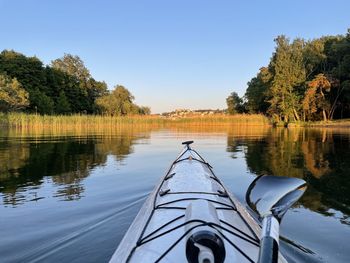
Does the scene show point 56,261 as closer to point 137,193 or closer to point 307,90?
point 137,193

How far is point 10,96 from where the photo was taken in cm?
4122

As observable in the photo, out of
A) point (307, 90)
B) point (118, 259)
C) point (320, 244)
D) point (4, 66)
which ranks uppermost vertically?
point (4, 66)

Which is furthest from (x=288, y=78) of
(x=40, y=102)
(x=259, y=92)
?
(x=40, y=102)

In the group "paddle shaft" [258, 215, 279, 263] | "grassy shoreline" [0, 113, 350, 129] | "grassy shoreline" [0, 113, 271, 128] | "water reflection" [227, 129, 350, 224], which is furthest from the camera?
"grassy shoreline" [0, 113, 350, 129]

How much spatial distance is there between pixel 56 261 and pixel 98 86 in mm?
73441

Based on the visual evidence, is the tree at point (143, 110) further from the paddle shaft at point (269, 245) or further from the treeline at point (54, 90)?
the paddle shaft at point (269, 245)

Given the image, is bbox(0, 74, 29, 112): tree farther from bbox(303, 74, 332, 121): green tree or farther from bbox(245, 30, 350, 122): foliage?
bbox(303, 74, 332, 121): green tree

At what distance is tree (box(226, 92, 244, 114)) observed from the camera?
62.9 metres

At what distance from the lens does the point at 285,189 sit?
2428mm

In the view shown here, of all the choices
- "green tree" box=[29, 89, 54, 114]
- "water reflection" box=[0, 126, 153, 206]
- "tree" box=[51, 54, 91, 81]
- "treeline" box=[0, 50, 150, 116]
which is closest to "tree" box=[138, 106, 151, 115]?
"treeline" box=[0, 50, 150, 116]

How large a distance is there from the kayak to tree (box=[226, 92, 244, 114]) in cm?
5989

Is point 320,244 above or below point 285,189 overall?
below

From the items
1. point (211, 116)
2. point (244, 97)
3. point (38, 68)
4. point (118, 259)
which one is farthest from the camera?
point (244, 97)

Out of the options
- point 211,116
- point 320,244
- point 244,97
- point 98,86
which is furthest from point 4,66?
point 320,244
